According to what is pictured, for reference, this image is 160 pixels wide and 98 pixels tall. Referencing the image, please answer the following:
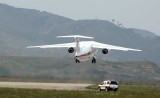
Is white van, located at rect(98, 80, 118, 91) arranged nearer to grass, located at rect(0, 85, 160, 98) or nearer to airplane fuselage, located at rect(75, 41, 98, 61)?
airplane fuselage, located at rect(75, 41, 98, 61)

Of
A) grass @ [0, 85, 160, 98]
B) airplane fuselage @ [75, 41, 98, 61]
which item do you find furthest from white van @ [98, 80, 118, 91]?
grass @ [0, 85, 160, 98]

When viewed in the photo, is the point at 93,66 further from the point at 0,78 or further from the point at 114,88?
the point at 0,78

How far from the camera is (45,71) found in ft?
364

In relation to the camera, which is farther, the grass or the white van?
the white van

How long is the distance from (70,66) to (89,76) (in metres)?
6.04

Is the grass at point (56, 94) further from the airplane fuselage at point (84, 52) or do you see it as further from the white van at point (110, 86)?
the white van at point (110, 86)

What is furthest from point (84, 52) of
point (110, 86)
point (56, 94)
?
point (56, 94)

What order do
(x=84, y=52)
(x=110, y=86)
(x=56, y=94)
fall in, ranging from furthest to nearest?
(x=110, y=86) < (x=84, y=52) < (x=56, y=94)

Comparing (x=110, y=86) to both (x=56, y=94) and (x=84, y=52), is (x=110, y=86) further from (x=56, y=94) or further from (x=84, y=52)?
(x=56, y=94)

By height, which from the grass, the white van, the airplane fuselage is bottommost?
the white van

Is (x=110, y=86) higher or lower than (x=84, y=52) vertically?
lower

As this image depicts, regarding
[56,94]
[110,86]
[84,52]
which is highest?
[84,52]

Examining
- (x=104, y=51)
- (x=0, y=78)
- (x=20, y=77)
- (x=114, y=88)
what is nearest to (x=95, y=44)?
(x=104, y=51)

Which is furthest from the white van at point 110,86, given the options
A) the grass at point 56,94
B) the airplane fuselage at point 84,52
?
the grass at point 56,94
